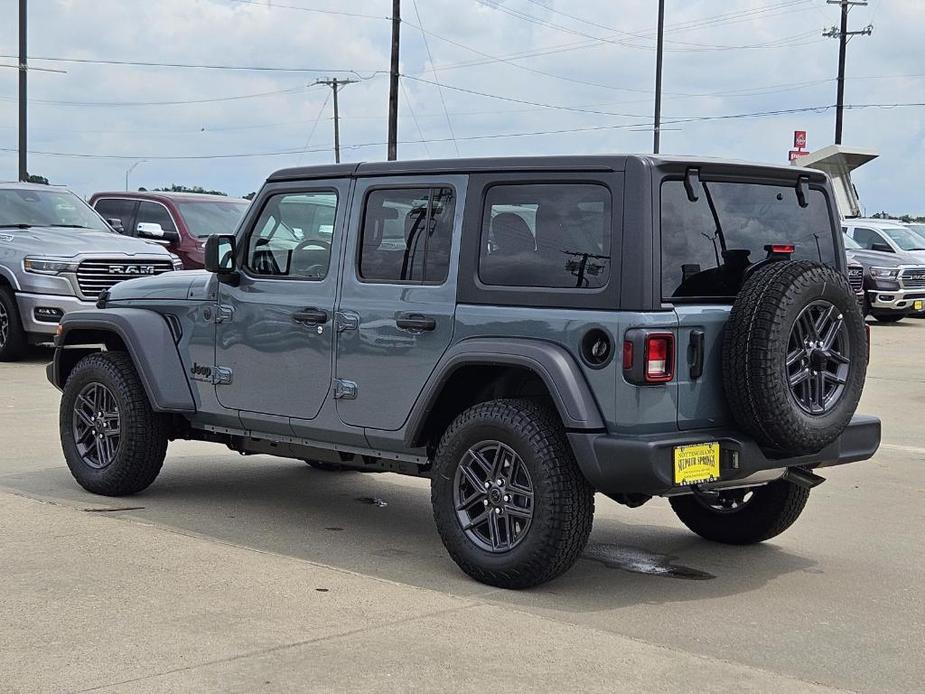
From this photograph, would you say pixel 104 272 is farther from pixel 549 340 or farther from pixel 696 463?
pixel 696 463

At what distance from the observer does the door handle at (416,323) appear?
21.1 feet

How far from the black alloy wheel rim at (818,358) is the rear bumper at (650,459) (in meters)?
0.29

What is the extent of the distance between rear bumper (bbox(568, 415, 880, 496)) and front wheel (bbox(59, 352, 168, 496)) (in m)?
2.95

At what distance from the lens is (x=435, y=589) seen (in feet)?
19.9

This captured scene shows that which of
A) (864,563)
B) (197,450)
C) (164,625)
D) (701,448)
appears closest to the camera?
(164,625)

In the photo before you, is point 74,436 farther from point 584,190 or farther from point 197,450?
point 584,190

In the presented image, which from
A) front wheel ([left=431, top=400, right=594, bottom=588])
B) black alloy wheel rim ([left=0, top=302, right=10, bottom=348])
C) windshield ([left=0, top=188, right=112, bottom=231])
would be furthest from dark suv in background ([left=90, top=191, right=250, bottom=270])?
front wheel ([left=431, top=400, right=594, bottom=588])

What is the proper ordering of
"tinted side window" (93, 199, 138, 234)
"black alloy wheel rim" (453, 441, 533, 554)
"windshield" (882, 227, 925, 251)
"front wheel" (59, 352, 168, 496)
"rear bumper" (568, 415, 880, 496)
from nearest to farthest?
"rear bumper" (568, 415, 880, 496), "black alloy wheel rim" (453, 441, 533, 554), "front wheel" (59, 352, 168, 496), "tinted side window" (93, 199, 138, 234), "windshield" (882, 227, 925, 251)

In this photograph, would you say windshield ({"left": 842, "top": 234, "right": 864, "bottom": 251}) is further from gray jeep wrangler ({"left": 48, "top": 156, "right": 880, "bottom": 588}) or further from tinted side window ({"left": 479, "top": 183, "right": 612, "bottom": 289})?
tinted side window ({"left": 479, "top": 183, "right": 612, "bottom": 289})

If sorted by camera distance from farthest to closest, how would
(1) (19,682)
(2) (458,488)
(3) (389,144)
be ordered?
(3) (389,144) → (2) (458,488) → (1) (19,682)

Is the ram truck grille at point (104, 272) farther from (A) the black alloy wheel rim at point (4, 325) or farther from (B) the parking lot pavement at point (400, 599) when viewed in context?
(B) the parking lot pavement at point (400, 599)

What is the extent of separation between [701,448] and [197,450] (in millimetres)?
5062

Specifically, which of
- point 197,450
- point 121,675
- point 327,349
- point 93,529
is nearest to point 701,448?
point 327,349

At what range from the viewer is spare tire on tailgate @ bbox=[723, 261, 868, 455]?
5.79m
